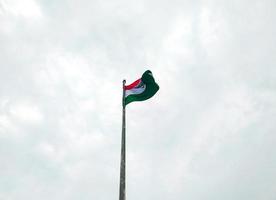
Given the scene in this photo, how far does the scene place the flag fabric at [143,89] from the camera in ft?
62.2

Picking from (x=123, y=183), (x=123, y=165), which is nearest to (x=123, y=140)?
(x=123, y=165)

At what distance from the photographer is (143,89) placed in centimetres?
1906

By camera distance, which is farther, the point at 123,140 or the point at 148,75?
the point at 148,75

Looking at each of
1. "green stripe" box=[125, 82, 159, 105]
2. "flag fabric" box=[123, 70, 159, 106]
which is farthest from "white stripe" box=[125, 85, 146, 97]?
"green stripe" box=[125, 82, 159, 105]

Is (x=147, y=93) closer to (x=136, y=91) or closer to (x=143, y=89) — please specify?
(x=143, y=89)

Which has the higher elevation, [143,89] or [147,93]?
[143,89]

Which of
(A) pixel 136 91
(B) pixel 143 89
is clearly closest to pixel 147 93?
(B) pixel 143 89

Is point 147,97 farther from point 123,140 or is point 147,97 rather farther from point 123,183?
point 123,183

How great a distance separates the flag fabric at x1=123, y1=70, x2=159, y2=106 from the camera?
62.2 ft

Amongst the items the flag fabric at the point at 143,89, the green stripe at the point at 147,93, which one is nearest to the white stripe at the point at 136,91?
the flag fabric at the point at 143,89

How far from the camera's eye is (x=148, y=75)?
62.4ft

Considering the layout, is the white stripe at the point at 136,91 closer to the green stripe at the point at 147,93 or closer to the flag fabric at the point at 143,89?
the flag fabric at the point at 143,89

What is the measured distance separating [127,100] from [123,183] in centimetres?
641

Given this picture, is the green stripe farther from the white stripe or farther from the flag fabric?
the white stripe
